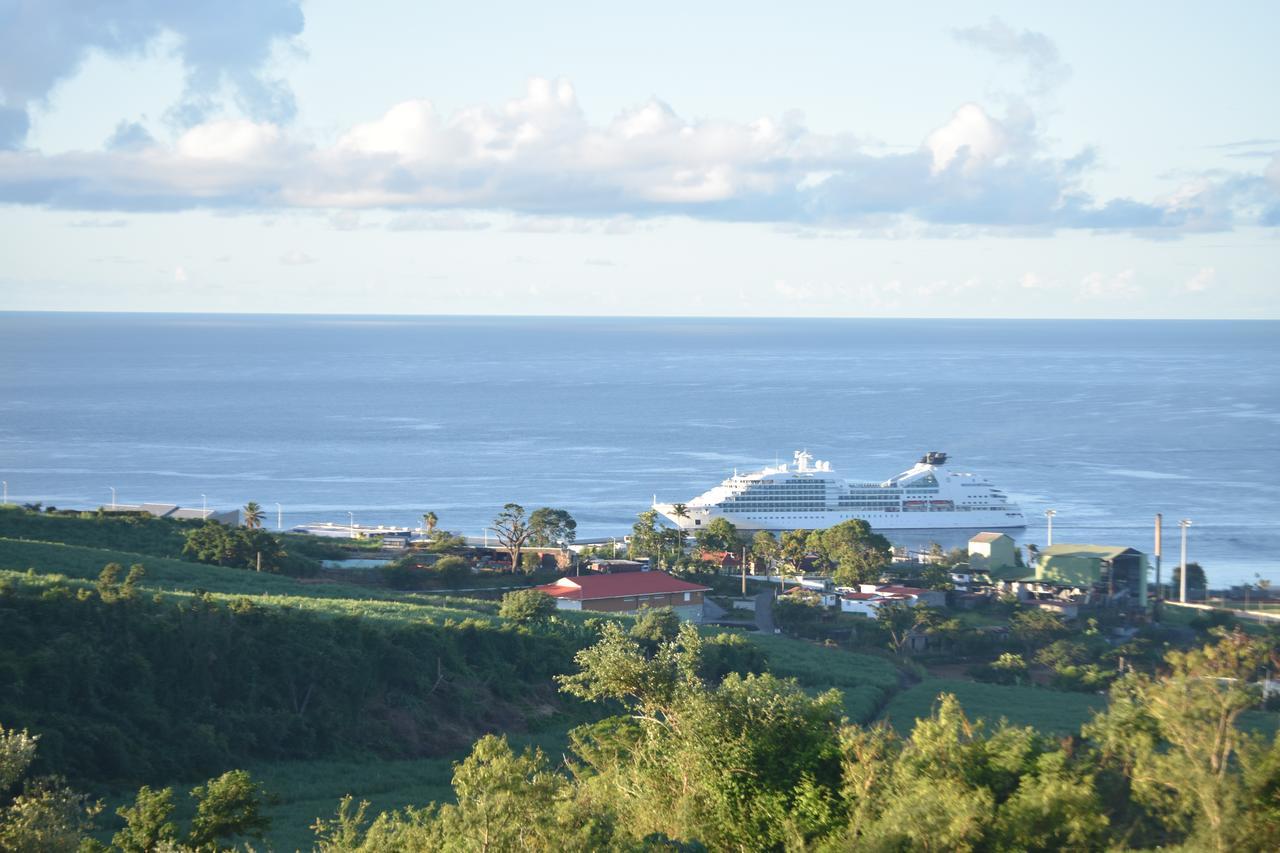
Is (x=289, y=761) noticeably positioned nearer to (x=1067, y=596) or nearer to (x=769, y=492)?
(x=1067, y=596)

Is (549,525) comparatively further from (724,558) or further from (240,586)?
(240,586)

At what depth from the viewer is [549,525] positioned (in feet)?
132

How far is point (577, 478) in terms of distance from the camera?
6694 centimetres

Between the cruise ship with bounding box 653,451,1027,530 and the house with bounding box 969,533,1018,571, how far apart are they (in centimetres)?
1642

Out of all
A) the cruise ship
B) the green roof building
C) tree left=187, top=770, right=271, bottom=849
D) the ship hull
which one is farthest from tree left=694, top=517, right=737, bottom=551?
tree left=187, top=770, right=271, bottom=849

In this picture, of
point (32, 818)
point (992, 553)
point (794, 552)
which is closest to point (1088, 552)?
point (992, 553)

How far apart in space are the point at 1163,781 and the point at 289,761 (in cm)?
1183

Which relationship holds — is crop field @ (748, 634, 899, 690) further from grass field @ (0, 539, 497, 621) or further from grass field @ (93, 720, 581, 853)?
grass field @ (93, 720, 581, 853)

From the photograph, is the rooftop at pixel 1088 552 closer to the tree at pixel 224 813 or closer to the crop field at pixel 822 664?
the crop field at pixel 822 664

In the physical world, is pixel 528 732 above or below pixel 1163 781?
below

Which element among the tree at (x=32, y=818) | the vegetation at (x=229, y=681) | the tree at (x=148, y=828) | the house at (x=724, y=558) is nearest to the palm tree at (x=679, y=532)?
the house at (x=724, y=558)

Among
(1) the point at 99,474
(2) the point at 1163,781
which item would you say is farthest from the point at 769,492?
(2) the point at 1163,781

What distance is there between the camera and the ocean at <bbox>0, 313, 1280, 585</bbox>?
59688 millimetres

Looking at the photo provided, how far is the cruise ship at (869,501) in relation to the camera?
61.3 m
